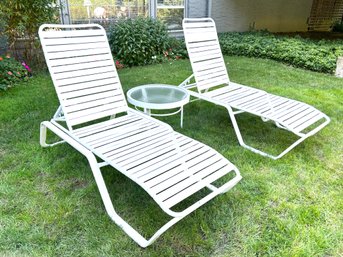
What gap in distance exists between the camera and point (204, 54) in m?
3.85

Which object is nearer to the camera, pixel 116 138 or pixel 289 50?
pixel 116 138

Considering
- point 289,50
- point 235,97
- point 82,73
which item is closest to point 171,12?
point 289,50

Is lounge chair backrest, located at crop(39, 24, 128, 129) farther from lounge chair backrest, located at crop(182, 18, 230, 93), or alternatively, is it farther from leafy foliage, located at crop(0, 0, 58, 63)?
leafy foliage, located at crop(0, 0, 58, 63)

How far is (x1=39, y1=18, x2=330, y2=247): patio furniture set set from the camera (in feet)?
6.41

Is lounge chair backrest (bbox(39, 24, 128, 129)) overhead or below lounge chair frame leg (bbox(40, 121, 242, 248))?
overhead

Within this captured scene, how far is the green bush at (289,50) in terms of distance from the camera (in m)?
6.15

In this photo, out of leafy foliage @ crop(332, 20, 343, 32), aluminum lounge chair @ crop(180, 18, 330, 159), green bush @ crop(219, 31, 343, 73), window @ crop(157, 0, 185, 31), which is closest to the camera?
aluminum lounge chair @ crop(180, 18, 330, 159)

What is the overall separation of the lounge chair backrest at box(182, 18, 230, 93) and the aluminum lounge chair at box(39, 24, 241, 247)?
118 centimetres

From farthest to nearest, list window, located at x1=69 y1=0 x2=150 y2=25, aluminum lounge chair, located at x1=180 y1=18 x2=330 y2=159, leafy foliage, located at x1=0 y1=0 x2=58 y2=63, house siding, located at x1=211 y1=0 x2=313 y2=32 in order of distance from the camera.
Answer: house siding, located at x1=211 y1=0 x2=313 y2=32 → window, located at x1=69 y1=0 x2=150 y2=25 → leafy foliage, located at x1=0 y1=0 x2=58 y2=63 → aluminum lounge chair, located at x1=180 y1=18 x2=330 y2=159

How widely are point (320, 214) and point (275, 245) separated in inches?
21.0

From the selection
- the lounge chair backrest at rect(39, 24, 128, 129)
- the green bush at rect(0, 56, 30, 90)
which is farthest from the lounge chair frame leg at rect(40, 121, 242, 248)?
the green bush at rect(0, 56, 30, 90)

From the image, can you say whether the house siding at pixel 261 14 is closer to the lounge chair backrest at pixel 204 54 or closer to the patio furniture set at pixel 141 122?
the lounge chair backrest at pixel 204 54

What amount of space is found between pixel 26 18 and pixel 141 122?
3565mm

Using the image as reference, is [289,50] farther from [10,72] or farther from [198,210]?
[10,72]
